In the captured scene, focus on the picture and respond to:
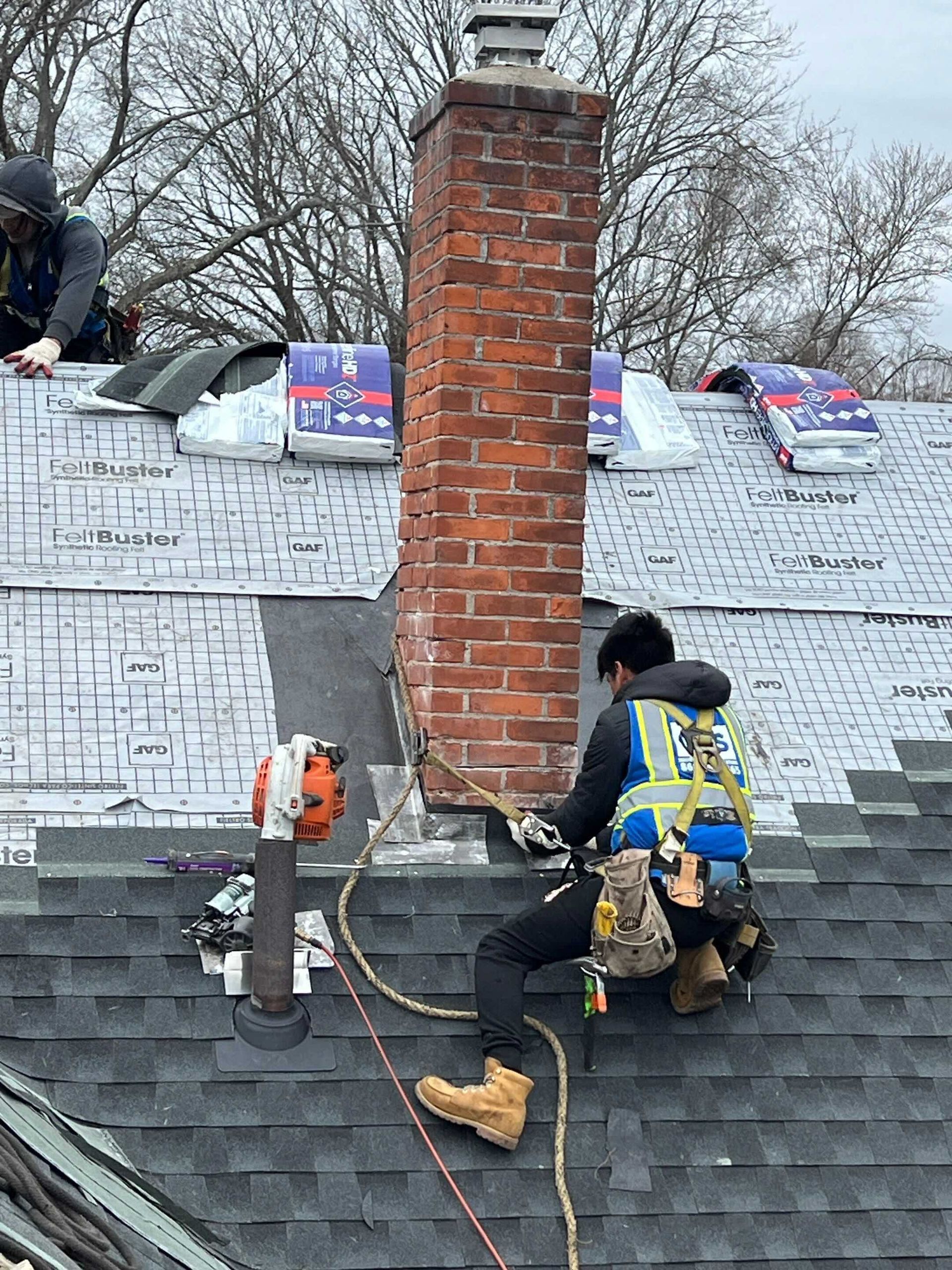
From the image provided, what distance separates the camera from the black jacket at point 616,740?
3908 mm

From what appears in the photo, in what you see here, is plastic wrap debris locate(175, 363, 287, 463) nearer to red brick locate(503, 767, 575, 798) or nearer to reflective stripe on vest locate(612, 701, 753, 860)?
red brick locate(503, 767, 575, 798)

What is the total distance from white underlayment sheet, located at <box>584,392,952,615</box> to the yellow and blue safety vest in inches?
101

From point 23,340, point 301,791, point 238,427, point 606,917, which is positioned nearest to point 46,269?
point 23,340

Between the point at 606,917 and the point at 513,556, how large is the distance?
1.16 meters

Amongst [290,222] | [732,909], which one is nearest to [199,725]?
[732,909]

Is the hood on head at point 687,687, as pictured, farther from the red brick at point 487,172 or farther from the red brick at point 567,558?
the red brick at point 487,172

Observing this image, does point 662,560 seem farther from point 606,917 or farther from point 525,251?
point 606,917

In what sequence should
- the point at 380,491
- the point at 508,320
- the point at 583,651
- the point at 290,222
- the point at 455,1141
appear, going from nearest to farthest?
the point at 455,1141, the point at 508,320, the point at 583,651, the point at 380,491, the point at 290,222

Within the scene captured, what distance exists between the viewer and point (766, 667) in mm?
5062

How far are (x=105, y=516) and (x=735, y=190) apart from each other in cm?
2080

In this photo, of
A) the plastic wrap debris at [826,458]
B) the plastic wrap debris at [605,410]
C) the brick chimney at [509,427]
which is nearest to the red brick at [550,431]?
the brick chimney at [509,427]

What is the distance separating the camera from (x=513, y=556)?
4.32 meters

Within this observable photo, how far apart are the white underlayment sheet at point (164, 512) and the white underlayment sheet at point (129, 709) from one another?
0.43 ft

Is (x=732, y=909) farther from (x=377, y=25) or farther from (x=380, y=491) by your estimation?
(x=377, y=25)
